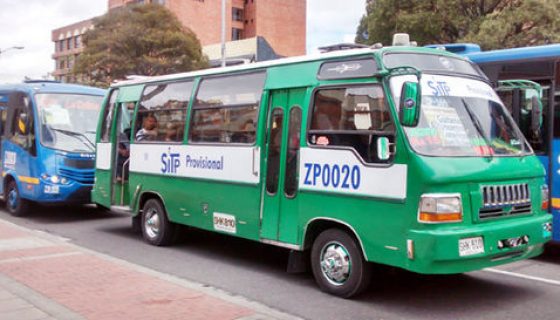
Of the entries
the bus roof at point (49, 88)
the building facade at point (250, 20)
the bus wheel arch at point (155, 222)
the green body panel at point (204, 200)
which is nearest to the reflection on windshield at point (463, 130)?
the green body panel at point (204, 200)

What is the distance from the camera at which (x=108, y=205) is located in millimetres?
11258

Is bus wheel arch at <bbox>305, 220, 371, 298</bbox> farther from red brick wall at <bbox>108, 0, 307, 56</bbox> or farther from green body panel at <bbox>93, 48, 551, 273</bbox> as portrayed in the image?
red brick wall at <bbox>108, 0, 307, 56</bbox>

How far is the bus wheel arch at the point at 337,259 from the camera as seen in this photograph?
6652 mm

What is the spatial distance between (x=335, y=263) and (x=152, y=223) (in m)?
4.41

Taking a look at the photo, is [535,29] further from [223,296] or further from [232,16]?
[232,16]

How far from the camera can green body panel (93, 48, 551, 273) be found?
5957mm

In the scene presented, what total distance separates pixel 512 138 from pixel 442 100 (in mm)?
1123

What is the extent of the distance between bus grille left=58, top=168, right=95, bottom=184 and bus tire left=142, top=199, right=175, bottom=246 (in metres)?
3.07

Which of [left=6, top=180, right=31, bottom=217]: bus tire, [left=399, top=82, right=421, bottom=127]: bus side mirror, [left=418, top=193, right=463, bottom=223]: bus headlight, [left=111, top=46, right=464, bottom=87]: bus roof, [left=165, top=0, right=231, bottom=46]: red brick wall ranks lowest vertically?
[left=6, top=180, right=31, bottom=217]: bus tire

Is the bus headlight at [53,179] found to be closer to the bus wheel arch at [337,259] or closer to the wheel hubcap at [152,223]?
the wheel hubcap at [152,223]

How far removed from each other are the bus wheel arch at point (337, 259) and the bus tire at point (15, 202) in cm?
880

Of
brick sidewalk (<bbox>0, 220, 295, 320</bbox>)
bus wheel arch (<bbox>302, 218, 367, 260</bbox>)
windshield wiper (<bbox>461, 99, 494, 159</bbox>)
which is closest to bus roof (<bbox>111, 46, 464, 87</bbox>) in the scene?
windshield wiper (<bbox>461, 99, 494, 159</bbox>)

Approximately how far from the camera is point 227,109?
877 centimetres

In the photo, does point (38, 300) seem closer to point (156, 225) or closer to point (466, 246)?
point (156, 225)
